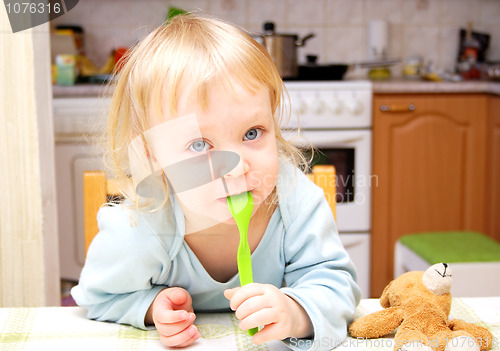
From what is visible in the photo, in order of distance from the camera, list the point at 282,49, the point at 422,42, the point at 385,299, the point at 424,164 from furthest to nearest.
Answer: the point at 422,42
the point at 424,164
the point at 282,49
the point at 385,299

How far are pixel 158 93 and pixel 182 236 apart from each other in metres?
0.17

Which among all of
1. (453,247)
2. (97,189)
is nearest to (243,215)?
(97,189)

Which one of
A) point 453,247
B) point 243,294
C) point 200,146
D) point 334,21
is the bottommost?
point 453,247

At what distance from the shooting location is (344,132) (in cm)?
220

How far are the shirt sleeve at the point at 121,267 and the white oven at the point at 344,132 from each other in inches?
58.9

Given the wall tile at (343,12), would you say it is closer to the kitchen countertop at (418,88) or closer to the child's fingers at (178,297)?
the kitchen countertop at (418,88)

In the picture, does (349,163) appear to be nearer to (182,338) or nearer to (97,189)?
(97,189)

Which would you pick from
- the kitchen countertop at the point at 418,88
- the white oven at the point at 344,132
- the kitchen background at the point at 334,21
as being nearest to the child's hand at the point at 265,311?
the white oven at the point at 344,132

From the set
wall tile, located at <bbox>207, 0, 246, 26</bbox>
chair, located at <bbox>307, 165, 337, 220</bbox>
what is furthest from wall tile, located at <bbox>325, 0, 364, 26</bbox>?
chair, located at <bbox>307, 165, 337, 220</bbox>

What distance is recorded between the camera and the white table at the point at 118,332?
56 centimetres

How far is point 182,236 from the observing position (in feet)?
2.14

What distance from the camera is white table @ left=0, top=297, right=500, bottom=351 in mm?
561

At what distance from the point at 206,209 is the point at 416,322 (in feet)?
0.68

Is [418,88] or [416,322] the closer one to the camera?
[416,322]
